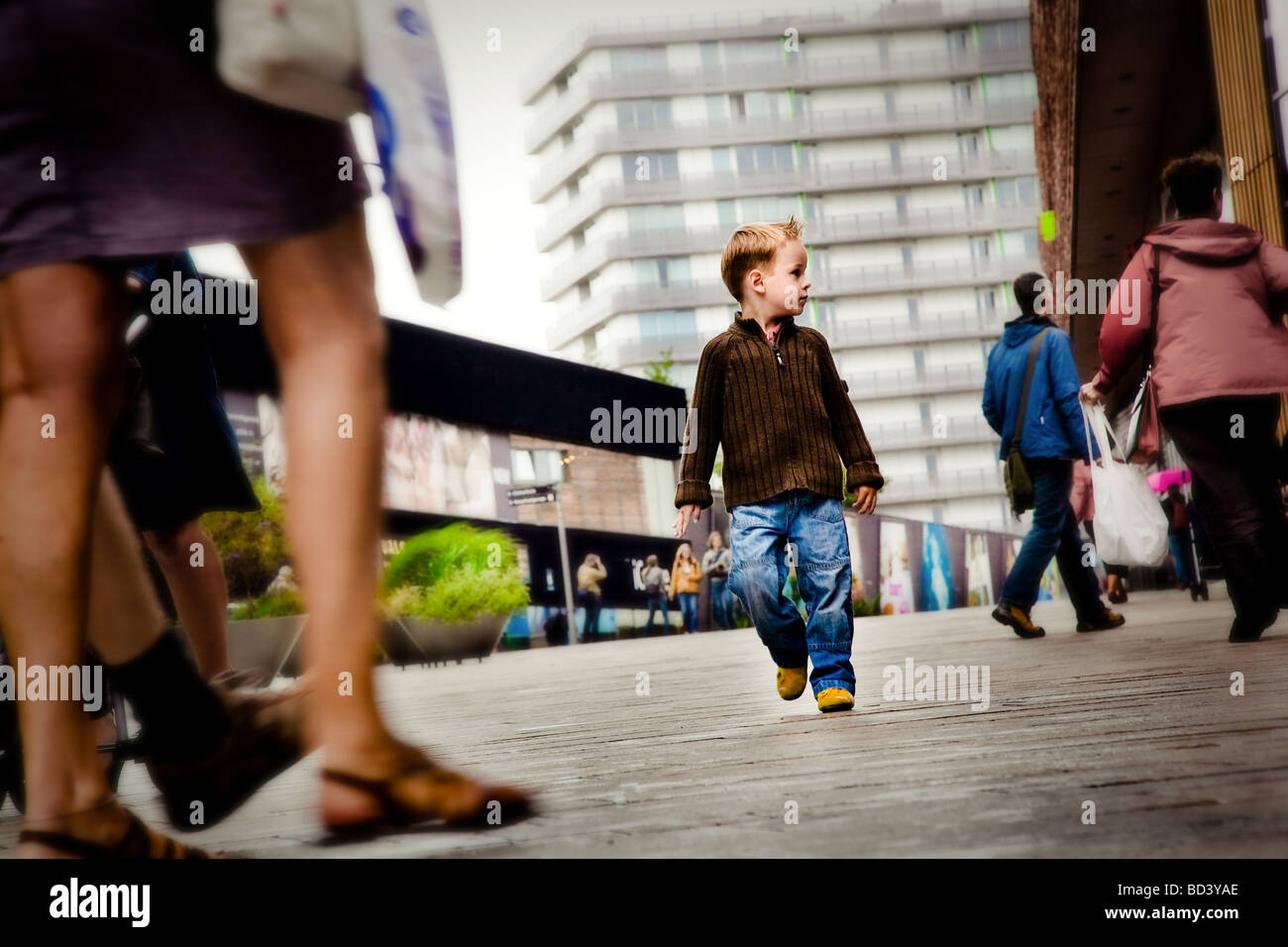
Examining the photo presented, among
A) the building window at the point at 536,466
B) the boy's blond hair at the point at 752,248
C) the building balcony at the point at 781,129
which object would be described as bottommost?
the boy's blond hair at the point at 752,248

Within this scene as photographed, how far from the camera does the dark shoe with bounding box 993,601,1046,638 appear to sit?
23.4 ft

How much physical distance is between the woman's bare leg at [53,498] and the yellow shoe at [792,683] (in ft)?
8.23

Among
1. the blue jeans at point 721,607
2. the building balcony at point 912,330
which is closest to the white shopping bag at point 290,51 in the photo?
the blue jeans at point 721,607

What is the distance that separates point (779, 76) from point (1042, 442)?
69.0 meters

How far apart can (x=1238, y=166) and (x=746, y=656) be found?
16.6ft

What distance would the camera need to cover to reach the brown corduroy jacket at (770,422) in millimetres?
3766

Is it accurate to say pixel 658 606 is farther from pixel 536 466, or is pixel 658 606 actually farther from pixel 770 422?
pixel 770 422

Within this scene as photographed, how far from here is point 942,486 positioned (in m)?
74.2

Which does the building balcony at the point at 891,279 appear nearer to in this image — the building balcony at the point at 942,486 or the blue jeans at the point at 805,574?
the building balcony at the point at 942,486

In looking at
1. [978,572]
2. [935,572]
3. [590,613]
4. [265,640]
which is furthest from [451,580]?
[978,572]

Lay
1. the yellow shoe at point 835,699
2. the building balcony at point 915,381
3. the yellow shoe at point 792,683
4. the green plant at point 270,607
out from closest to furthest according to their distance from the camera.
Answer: the yellow shoe at point 835,699, the yellow shoe at point 792,683, the green plant at point 270,607, the building balcony at point 915,381
